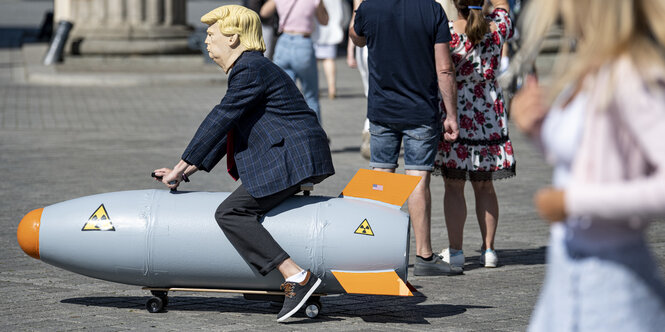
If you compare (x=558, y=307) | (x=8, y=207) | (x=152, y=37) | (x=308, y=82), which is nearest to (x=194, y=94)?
(x=152, y=37)

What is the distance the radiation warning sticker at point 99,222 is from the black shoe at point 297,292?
Result: 87cm

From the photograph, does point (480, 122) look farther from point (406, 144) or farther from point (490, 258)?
point (490, 258)

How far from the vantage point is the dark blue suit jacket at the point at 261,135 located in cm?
491

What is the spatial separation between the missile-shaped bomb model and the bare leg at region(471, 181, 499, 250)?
1308 millimetres

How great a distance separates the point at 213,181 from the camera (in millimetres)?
9211

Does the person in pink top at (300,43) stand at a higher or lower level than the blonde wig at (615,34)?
lower

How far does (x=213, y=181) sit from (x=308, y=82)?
1.57m

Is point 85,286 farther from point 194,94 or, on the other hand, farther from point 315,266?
point 194,94

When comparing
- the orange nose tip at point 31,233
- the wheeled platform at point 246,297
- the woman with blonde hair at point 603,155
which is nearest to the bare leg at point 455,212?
the wheeled platform at point 246,297

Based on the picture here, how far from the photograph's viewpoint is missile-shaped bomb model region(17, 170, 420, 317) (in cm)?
489

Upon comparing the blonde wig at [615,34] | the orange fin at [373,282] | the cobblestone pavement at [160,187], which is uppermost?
the blonde wig at [615,34]

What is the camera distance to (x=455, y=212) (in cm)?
625

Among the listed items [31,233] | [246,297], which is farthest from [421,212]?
[31,233]

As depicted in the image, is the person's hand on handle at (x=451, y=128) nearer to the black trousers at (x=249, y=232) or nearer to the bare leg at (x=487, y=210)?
the bare leg at (x=487, y=210)
